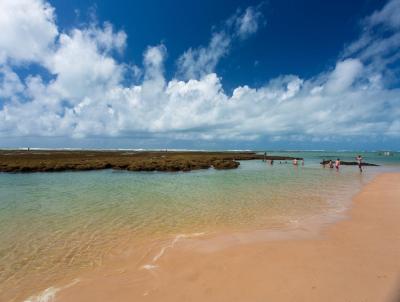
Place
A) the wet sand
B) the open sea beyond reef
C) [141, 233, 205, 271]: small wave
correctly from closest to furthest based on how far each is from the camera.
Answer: the wet sand
[141, 233, 205, 271]: small wave
the open sea beyond reef

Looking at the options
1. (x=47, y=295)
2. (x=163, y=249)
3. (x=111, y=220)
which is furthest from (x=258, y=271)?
(x=111, y=220)

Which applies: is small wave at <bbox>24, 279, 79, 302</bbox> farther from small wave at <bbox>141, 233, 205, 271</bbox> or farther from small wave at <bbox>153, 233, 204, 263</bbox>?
small wave at <bbox>153, 233, 204, 263</bbox>

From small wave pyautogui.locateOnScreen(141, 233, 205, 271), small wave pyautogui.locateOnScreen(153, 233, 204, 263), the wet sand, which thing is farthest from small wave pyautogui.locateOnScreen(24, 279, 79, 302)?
small wave pyautogui.locateOnScreen(153, 233, 204, 263)

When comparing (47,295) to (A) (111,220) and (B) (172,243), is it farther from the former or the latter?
(A) (111,220)

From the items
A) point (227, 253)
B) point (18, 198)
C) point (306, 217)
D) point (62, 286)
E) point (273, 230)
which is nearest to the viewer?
point (62, 286)

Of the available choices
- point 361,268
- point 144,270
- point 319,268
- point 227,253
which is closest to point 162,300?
point 144,270

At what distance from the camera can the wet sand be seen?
5.09 m

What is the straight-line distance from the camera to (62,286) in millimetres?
5586

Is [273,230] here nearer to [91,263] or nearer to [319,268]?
[319,268]

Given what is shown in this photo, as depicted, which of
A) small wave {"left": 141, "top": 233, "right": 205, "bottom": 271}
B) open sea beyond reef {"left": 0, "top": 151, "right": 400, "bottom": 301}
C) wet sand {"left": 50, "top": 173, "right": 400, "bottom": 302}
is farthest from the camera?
open sea beyond reef {"left": 0, "top": 151, "right": 400, "bottom": 301}

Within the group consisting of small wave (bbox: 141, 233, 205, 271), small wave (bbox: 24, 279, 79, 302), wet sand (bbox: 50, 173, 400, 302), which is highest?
wet sand (bbox: 50, 173, 400, 302)

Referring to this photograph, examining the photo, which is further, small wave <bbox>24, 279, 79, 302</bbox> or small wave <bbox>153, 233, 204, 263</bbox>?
small wave <bbox>153, 233, 204, 263</bbox>

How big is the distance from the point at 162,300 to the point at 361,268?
495 centimetres

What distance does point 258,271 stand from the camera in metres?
6.01
